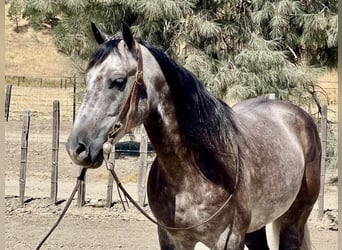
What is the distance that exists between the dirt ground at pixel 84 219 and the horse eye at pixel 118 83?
10.2ft

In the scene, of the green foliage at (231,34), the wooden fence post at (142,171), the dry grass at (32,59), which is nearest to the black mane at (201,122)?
the wooden fence post at (142,171)

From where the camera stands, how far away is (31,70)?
2055 cm

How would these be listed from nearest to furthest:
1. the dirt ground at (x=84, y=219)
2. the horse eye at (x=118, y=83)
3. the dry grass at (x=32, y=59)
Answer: the horse eye at (x=118, y=83), the dirt ground at (x=84, y=219), the dry grass at (x=32, y=59)

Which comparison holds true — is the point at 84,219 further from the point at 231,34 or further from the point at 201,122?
the point at 201,122

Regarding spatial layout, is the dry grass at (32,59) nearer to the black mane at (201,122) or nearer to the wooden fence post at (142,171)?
the wooden fence post at (142,171)

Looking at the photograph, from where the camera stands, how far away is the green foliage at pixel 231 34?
7.05 meters

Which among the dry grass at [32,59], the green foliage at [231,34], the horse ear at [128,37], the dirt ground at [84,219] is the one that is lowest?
the dry grass at [32,59]

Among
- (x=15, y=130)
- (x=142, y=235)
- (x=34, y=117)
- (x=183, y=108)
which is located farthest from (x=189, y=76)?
(x=34, y=117)

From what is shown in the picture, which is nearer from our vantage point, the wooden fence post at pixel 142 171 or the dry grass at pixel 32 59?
the wooden fence post at pixel 142 171

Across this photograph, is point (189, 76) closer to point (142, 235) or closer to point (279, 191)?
point (279, 191)

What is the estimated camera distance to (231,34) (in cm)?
756

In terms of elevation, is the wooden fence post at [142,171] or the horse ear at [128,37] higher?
the horse ear at [128,37]

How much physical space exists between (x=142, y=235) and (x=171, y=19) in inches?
124

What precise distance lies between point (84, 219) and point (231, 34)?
317cm
